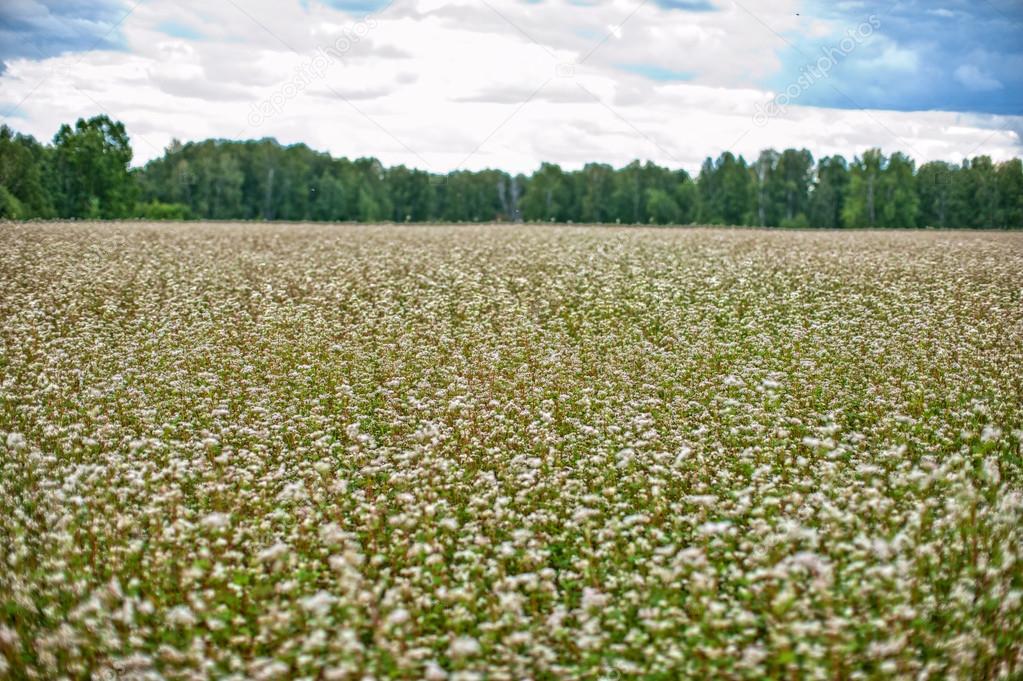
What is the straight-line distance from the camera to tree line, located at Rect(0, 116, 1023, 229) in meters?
78.7

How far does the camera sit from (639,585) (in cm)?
788

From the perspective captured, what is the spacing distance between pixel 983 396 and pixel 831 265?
12831mm

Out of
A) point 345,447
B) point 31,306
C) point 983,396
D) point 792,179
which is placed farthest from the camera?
point 792,179

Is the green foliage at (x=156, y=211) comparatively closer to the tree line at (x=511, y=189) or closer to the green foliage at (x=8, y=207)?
the tree line at (x=511, y=189)

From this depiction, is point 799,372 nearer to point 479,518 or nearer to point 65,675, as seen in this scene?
point 479,518

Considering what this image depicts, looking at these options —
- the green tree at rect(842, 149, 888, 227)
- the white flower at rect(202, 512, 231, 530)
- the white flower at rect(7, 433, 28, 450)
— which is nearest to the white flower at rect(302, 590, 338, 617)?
the white flower at rect(202, 512, 231, 530)

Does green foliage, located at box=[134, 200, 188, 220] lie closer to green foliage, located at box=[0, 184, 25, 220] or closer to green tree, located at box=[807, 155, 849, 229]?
green foliage, located at box=[0, 184, 25, 220]

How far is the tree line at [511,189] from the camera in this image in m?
78.7

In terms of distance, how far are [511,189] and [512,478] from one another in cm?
10967

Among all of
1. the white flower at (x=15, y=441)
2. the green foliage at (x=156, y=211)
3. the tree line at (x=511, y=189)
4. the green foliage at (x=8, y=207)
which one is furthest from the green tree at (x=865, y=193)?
the white flower at (x=15, y=441)

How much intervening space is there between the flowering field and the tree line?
2404 inches

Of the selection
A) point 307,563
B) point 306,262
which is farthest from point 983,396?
point 306,262

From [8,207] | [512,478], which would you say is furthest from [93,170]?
[512,478]

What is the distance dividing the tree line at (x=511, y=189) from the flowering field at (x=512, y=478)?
61.1 meters
